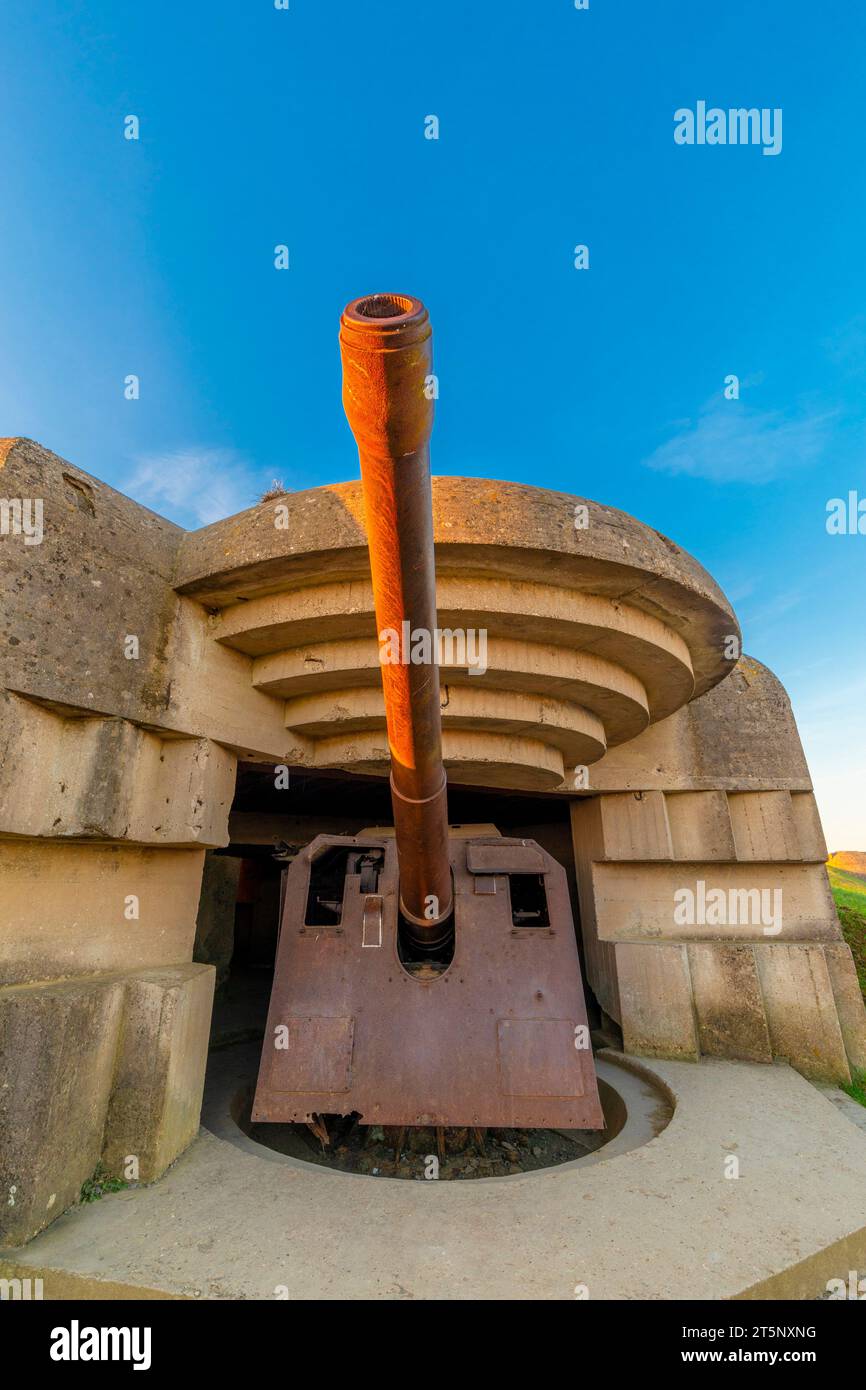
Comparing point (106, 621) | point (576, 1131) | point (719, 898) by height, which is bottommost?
point (576, 1131)

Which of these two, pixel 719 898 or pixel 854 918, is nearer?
pixel 719 898

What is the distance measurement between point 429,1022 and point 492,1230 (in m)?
1.43

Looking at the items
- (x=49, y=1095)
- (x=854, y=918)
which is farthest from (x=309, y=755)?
(x=854, y=918)

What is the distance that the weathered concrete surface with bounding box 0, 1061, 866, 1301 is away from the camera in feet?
7.36

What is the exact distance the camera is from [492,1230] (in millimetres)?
2609

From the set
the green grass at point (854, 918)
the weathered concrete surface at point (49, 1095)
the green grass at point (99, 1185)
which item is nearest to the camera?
the weathered concrete surface at point (49, 1095)

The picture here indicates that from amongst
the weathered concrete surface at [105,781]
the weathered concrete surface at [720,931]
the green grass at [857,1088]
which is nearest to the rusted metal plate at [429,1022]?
the weathered concrete surface at [105,781]

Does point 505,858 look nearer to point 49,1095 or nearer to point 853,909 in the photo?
point 49,1095

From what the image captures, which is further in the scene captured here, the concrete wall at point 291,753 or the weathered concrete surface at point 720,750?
the weathered concrete surface at point 720,750

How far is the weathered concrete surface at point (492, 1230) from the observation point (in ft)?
7.36

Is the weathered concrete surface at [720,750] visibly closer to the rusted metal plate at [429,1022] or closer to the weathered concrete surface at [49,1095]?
the rusted metal plate at [429,1022]

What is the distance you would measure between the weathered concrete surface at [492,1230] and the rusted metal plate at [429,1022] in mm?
424

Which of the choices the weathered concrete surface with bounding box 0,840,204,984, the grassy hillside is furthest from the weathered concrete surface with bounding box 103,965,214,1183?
the grassy hillside
